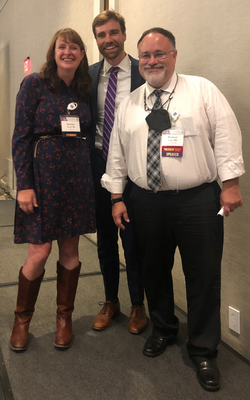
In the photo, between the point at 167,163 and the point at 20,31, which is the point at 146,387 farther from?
the point at 20,31

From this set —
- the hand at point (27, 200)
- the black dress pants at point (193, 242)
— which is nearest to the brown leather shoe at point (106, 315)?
the black dress pants at point (193, 242)

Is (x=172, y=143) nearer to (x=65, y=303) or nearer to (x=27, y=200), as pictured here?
(x=27, y=200)

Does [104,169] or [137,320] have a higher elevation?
[104,169]

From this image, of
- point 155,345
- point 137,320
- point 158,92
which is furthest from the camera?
point 137,320

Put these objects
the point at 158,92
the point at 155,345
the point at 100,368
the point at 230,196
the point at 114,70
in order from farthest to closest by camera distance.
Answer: the point at 114,70 < the point at 155,345 < the point at 100,368 < the point at 158,92 < the point at 230,196

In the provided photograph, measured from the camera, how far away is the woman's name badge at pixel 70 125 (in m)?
1.68

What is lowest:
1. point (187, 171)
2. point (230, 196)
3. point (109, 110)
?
point (230, 196)

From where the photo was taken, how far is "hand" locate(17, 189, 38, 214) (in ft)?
5.53

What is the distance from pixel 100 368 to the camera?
172cm

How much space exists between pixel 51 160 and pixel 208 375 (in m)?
1.22

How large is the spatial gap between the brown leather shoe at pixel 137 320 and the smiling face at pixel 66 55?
53.7 inches

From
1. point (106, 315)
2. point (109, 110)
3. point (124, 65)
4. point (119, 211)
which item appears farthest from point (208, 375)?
point (124, 65)

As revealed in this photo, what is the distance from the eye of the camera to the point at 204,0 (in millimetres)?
1899

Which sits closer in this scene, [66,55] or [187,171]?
[187,171]
